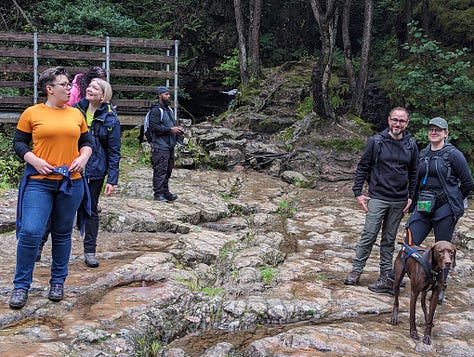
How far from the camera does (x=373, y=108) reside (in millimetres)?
18125

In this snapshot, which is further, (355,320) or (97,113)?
(97,113)

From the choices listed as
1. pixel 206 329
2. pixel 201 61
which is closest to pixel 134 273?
pixel 206 329

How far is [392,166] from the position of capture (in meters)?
5.27

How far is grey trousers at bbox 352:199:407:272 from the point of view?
5375 mm

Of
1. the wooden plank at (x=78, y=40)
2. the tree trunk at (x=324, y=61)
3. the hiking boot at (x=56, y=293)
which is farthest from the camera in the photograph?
the tree trunk at (x=324, y=61)

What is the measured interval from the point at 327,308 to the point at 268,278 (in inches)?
38.5

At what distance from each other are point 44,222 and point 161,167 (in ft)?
14.3

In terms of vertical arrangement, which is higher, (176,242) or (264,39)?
(264,39)

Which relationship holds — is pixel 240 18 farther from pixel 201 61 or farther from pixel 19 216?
pixel 19 216

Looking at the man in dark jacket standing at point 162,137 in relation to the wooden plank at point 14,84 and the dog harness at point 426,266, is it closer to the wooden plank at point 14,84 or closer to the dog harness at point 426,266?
the dog harness at point 426,266

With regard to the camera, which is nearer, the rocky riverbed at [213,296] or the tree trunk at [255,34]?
the rocky riverbed at [213,296]

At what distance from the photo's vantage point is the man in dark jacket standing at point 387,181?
526 cm

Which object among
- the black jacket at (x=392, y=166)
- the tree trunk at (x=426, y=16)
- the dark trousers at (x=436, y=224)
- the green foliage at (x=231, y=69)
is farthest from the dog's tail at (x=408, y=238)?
the green foliage at (x=231, y=69)

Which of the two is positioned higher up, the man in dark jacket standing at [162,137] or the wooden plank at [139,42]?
the wooden plank at [139,42]
